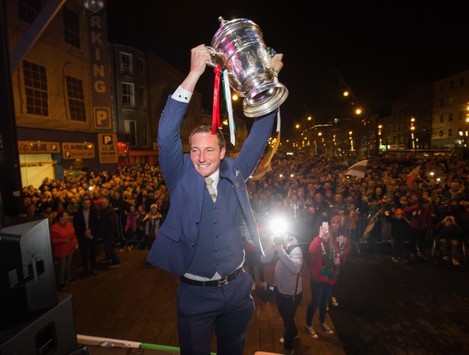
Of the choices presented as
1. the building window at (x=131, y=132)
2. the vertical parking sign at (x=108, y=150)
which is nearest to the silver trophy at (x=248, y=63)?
the vertical parking sign at (x=108, y=150)

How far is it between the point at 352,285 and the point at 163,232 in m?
6.76

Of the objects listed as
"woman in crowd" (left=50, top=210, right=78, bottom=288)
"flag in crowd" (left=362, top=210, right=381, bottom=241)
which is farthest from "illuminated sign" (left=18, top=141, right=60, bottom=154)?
"flag in crowd" (left=362, top=210, right=381, bottom=241)

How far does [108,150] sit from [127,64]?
17.6m

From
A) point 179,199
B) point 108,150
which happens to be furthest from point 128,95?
point 179,199

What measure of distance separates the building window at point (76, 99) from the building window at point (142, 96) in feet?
41.8

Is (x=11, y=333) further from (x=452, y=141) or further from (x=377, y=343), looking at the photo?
(x=452, y=141)

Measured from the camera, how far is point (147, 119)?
109 ft

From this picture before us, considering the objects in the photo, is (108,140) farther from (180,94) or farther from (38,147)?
(180,94)

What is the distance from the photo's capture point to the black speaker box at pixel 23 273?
5.25ft

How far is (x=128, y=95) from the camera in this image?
30812 millimetres

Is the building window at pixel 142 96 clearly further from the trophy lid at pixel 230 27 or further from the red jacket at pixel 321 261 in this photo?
the trophy lid at pixel 230 27

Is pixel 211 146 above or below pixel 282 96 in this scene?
below

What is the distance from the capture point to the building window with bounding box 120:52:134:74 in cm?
2993

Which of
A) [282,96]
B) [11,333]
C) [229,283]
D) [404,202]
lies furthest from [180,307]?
[404,202]
